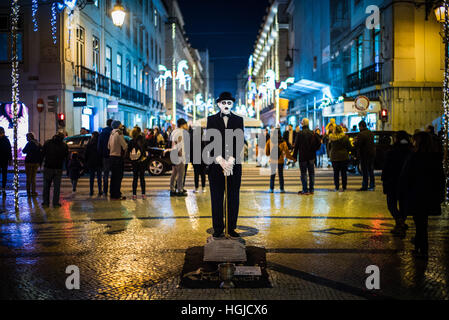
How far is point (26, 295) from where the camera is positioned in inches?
168

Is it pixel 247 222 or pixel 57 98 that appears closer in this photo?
pixel 247 222

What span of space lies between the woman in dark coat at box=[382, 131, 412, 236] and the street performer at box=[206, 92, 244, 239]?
2610mm

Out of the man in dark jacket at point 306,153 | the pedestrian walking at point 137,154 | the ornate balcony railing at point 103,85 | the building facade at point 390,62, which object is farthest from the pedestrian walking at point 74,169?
the building facade at point 390,62

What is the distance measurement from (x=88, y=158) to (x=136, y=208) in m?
3.14

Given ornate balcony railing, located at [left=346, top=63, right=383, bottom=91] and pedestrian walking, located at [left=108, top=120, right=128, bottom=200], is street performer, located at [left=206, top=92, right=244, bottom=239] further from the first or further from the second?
ornate balcony railing, located at [left=346, top=63, right=383, bottom=91]

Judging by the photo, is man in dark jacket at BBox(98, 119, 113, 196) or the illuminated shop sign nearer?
man in dark jacket at BBox(98, 119, 113, 196)

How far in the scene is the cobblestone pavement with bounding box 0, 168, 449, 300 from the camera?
14.5ft

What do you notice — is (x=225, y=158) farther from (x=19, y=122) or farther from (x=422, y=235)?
(x=19, y=122)

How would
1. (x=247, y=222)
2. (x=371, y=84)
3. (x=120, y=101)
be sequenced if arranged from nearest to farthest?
(x=247, y=222) → (x=371, y=84) → (x=120, y=101)

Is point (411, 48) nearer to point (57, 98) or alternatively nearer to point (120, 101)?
point (57, 98)

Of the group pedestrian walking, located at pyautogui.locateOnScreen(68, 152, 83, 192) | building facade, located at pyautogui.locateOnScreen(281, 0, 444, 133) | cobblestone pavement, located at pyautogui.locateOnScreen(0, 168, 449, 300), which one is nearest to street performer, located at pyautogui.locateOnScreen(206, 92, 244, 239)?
cobblestone pavement, located at pyautogui.locateOnScreen(0, 168, 449, 300)

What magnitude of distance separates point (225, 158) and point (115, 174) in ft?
17.9

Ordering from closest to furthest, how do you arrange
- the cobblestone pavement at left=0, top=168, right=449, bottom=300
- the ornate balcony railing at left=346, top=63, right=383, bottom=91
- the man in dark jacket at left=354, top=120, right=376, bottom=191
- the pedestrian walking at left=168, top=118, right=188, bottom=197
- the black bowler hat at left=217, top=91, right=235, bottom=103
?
the cobblestone pavement at left=0, top=168, right=449, bottom=300, the black bowler hat at left=217, top=91, right=235, bottom=103, the pedestrian walking at left=168, top=118, right=188, bottom=197, the man in dark jacket at left=354, top=120, right=376, bottom=191, the ornate balcony railing at left=346, top=63, right=383, bottom=91

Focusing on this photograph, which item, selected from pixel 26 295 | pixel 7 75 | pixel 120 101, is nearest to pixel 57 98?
pixel 7 75
